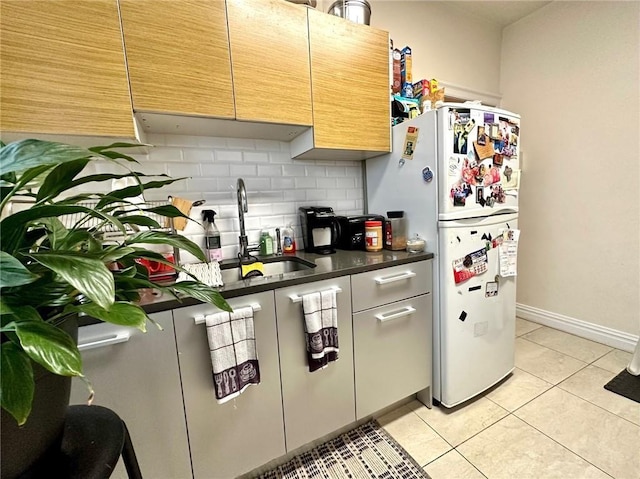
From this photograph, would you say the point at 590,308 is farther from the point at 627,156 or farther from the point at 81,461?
the point at 81,461

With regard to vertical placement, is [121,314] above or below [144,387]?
above

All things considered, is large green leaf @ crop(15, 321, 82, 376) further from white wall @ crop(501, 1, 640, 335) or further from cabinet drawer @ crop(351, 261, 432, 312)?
white wall @ crop(501, 1, 640, 335)

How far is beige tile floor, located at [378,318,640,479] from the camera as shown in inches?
47.0

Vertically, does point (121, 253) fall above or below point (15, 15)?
below

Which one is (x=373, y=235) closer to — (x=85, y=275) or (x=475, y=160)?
(x=475, y=160)

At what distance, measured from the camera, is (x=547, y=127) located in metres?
2.27

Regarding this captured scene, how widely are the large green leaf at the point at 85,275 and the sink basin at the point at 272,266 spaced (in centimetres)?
106

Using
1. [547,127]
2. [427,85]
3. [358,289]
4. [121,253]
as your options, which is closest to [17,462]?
[121,253]

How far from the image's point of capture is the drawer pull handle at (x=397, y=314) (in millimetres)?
1338

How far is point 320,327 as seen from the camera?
1152 mm

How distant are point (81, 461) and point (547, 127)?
3167 mm

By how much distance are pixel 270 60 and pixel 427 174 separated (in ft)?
3.04

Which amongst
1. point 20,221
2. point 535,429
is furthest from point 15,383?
point 535,429

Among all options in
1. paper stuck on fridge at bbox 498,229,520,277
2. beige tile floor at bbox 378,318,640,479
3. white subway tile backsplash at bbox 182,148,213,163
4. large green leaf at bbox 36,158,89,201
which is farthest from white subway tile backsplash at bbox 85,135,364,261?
beige tile floor at bbox 378,318,640,479
